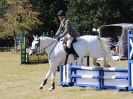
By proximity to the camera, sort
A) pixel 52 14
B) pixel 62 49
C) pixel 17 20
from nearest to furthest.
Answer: pixel 62 49
pixel 17 20
pixel 52 14

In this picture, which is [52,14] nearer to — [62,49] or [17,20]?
[17,20]

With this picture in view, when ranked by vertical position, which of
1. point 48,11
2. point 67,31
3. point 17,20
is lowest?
point 67,31

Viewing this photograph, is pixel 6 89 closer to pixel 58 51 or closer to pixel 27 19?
pixel 58 51

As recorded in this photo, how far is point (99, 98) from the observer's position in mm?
12766

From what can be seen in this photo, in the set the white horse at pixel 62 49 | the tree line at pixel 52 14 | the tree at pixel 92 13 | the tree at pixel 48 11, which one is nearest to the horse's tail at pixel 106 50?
the white horse at pixel 62 49

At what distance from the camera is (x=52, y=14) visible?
202 feet

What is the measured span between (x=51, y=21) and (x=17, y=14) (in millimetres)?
11000

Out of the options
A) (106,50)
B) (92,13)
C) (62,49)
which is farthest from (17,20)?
(62,49)

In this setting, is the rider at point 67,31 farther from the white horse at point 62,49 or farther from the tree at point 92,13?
the tree at point 92,13

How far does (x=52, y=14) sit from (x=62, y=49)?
4618cm

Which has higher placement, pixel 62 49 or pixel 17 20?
pixel 17 20

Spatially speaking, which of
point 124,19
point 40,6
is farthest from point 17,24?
point 124,19

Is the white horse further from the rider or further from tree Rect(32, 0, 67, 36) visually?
tree Rect(32, 0, 67, 36)

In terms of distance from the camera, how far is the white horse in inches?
613
